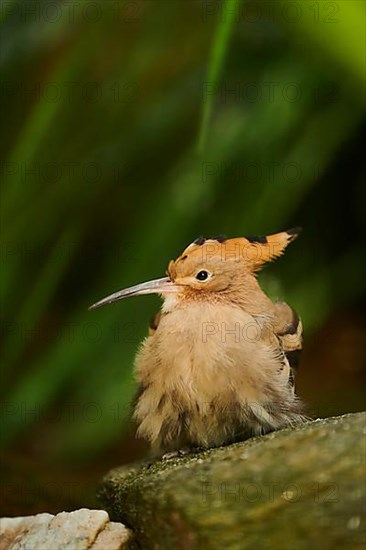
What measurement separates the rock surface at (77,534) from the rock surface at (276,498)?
0.13 metres

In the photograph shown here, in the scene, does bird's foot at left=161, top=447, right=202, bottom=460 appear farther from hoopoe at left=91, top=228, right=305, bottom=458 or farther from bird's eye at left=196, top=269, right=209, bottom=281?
bird's eye at left=196, top=269, right=209, bottom=281

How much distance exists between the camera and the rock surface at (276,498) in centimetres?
206

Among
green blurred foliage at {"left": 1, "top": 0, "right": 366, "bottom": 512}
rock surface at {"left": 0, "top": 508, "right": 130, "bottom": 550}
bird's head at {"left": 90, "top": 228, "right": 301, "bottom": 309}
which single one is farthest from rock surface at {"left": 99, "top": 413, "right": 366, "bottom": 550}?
green blurred foliage at {"left": 1, "top": 0, "right": 366, "bottom": 512}

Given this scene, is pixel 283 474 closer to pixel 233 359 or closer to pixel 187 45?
pixel 233 359

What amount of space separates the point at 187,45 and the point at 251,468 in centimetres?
308

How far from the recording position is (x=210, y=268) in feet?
9.04

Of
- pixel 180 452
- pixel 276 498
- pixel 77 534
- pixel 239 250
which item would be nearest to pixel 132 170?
pixel 239 250

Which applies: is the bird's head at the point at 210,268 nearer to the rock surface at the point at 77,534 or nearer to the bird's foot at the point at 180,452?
the bird's foot at the point at 180,452

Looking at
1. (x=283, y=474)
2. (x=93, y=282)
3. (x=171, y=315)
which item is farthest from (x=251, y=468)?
(x=93, y=282)

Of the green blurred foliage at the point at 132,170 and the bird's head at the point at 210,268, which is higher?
the green blurred foliage at the point at 132,170

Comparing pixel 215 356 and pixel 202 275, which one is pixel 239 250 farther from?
pixel 215 356

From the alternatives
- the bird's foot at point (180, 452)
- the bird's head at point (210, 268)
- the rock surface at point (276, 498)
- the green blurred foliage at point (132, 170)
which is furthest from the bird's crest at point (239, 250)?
the green blurred foliage at point (132, 170)

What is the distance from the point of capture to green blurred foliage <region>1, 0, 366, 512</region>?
4211 millimetres

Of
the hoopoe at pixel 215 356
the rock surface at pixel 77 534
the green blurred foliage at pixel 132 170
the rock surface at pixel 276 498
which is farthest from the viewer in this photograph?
the green blurred foliage at pixel 132 170
